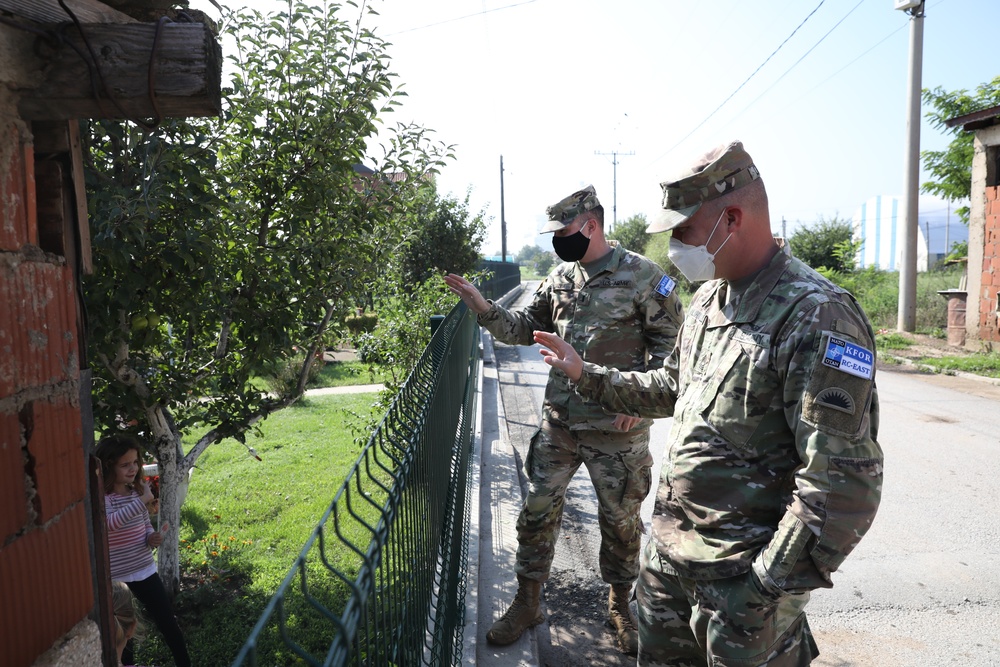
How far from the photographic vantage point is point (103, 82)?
5.34 feet

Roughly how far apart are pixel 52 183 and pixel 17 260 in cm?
35

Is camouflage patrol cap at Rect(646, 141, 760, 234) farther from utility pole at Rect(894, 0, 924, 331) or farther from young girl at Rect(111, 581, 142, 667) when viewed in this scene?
utility pole at Rect(894, 0, 924, 331)

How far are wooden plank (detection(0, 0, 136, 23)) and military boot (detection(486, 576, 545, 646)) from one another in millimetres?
2736

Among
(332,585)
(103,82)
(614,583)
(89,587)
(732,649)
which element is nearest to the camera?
(103,82)

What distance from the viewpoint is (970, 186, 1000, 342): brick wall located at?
43.9 ft

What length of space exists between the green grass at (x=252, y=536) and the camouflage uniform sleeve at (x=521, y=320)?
178 centimetres

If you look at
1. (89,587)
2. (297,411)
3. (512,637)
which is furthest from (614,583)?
(297,411)

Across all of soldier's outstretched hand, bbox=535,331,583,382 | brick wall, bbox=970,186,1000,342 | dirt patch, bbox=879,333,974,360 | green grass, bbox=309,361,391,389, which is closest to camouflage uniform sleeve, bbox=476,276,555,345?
soldier's outstretched hand, bbox=535,331,583,382

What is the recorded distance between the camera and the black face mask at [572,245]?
3.54 meters

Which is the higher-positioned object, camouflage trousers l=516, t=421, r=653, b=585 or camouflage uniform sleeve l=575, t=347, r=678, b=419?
camouflage uniform sleeve l=575, t=347, r=678, b=419

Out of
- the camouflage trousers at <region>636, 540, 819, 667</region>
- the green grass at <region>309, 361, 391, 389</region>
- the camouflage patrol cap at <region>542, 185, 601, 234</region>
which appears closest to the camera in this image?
the camouflage trousers at <region>636, 540, 819, 667</region>

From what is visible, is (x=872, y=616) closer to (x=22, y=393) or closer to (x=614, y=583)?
(x=614, y=583)

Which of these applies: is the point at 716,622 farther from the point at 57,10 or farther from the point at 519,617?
the point at 57,10

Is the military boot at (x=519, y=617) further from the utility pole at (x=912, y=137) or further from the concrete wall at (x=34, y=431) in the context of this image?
the utility pole at (x=912, y=137)
